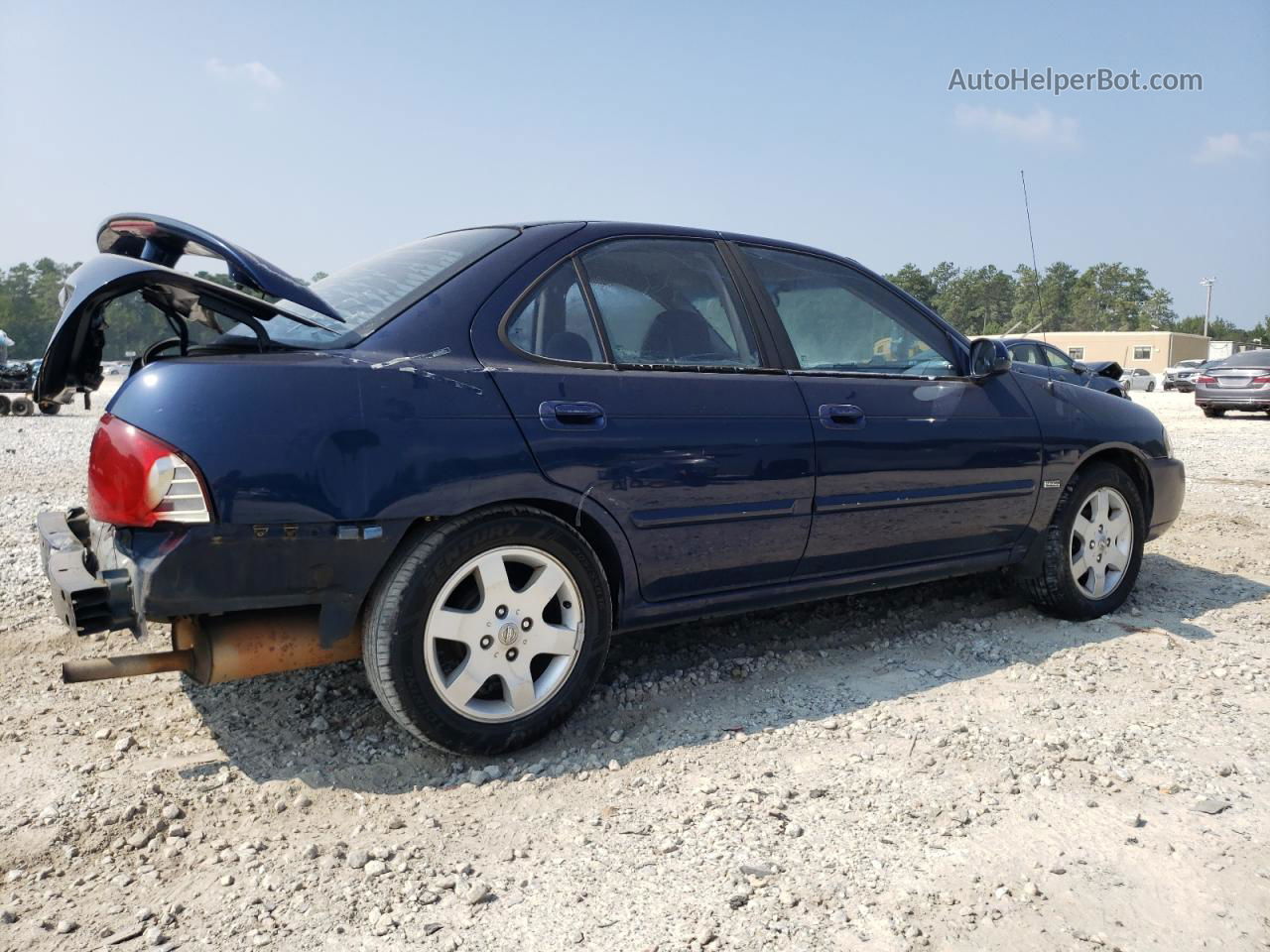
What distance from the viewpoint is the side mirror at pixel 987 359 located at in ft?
12.7

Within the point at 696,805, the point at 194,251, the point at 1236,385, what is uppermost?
the point at 194,251

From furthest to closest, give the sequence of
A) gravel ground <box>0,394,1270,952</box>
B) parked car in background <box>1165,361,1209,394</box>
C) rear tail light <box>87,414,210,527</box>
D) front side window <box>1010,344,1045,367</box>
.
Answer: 1. parked car in background <box>1165,361,1209,394</box>
2. front side window <box>1010,344,1045,367</box>
3. rear tail light <box>87,414,210,527</box>
4. gravel ground <box>0,394,1270,952</box>

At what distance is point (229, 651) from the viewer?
2.55m

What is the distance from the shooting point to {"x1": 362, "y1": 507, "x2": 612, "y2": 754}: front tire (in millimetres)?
2613

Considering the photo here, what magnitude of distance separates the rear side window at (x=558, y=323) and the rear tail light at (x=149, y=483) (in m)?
1.00

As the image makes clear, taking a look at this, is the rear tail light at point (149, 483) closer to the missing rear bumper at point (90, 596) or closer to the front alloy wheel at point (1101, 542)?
the missing rear bumper at point (90, 596)

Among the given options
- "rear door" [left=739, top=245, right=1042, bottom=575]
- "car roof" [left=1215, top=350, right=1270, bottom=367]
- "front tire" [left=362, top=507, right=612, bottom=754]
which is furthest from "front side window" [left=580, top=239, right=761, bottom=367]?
"car roof" [left=1215, top=350, right=1270, bottom=367]

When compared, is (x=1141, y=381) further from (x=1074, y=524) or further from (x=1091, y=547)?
(x=1074, y=524)

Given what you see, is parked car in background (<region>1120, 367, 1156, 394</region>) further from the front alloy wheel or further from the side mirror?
the side mirror

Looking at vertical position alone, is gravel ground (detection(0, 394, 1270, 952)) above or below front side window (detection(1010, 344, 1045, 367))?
below

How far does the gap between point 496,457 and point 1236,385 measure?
19332 mm

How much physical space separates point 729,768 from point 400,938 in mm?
1101

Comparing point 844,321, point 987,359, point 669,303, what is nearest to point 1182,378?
point 987,359

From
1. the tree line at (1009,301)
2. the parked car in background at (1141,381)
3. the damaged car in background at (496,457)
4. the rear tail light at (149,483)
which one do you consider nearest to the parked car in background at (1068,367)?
the damaged car in background at (496,457)
